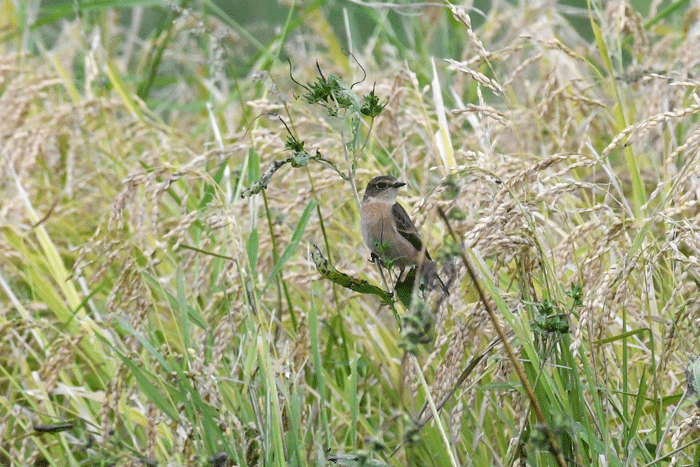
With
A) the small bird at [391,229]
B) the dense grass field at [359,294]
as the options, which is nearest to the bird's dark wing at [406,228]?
the small bird at [391,229]

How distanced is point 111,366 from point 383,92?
68.0 inches

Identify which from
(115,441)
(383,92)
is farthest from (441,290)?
(383,92)

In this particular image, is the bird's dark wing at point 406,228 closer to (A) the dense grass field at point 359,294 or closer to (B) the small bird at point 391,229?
(B) the small bird at point 391,229

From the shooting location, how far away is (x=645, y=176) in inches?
141

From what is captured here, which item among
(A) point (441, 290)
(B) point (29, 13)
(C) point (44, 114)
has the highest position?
(B) point (29, 13)

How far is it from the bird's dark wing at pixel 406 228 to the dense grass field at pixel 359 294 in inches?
4.8

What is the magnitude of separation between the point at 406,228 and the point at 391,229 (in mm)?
43

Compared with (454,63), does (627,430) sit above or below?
below

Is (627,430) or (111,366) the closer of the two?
(627,430)

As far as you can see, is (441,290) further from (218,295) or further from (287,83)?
(287,83)

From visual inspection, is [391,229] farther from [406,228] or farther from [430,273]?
[430,273]

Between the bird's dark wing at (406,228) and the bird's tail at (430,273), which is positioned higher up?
the bird's dark wing at (406,228)

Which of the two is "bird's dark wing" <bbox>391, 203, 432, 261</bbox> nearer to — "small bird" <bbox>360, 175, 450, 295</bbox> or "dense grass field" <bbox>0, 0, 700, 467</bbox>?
"small bird" <bbox>360, 175, 450, 295</bbox>

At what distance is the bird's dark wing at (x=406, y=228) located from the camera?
7.30 ft
